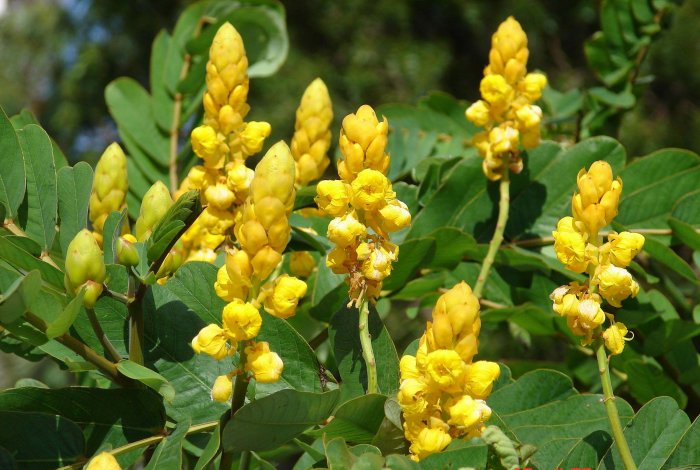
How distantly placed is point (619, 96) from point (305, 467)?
25.0 inches

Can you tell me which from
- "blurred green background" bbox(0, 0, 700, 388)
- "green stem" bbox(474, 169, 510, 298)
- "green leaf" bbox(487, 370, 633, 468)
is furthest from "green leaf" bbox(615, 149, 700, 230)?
"blurred green background" bbox(0, 0, 700, 388)

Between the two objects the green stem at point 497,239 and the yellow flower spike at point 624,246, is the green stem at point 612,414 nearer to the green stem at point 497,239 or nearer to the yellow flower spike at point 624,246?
the yellow flower spike at point 624,246

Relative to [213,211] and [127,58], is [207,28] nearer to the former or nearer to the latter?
[213,211]

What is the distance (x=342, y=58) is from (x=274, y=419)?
10.4 feet

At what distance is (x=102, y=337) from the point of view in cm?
54

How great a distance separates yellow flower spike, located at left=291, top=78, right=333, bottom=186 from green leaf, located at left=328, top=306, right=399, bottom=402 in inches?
7.9

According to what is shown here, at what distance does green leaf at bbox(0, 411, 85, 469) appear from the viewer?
533 millimetres

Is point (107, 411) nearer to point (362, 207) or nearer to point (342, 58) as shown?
point (362, 207)

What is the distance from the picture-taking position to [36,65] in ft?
13.6

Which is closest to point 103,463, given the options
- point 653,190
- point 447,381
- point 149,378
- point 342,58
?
point 149,378

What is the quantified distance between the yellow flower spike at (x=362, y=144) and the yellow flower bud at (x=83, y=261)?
15 centimetres

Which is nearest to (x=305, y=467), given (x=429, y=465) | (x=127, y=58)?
(x=429, y=465)

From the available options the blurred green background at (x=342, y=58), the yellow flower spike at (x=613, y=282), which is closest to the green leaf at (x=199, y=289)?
the yellow flower spike at (x=613, y=282)

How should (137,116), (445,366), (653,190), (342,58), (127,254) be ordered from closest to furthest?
(445,366)
(127,254)
(653,190)
(137,116)
(342,58)
